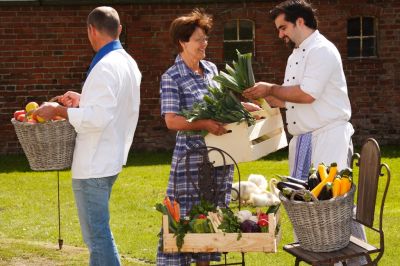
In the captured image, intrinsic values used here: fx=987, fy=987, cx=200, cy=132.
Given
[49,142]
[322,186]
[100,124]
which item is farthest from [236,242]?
[49,142]

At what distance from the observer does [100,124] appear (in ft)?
19.9

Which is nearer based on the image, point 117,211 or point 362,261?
point 362,261

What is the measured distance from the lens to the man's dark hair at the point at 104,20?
617cm

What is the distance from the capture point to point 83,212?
622 cm

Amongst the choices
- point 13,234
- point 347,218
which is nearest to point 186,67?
point 347,218

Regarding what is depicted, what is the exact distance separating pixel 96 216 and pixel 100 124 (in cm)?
60

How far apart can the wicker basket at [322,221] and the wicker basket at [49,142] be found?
1.49 m

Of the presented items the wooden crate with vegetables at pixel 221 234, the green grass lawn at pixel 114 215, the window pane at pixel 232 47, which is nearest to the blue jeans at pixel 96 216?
the wooden crate with vegetables at pixel 221 234

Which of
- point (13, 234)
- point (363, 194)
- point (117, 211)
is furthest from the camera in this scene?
point (117, 211)

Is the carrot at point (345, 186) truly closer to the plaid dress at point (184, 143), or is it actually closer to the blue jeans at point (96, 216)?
the plaid dress at point (184, 143)

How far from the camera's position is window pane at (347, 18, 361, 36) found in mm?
16906

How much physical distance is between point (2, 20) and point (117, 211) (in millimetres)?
6239

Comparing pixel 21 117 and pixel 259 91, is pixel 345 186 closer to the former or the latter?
pixel 259 91

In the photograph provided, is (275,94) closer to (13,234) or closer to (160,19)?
(13,234)
